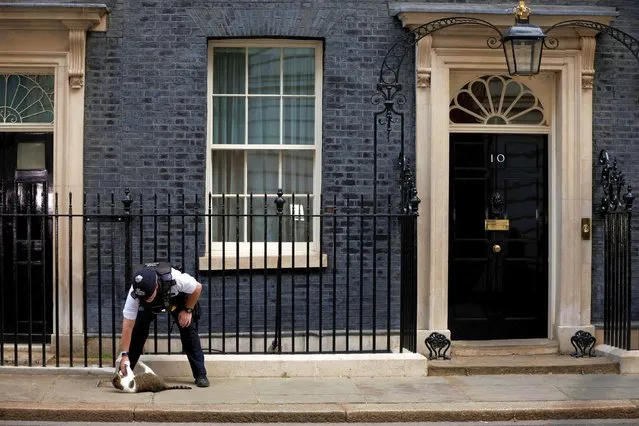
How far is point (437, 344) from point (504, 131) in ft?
8.24

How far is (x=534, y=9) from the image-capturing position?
1145 cm

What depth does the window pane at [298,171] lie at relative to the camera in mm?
11656

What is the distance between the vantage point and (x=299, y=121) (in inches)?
459

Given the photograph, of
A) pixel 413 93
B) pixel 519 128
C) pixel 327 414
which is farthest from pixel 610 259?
pixel 327 414

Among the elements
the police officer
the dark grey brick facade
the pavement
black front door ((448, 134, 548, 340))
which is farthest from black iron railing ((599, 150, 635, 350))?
the police officer

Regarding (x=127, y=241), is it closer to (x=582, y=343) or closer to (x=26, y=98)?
(x=26, y=98)

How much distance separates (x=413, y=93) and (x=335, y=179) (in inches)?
49.7

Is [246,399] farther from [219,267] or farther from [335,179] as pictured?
[335,179]

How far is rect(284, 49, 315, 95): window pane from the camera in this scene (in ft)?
38.1

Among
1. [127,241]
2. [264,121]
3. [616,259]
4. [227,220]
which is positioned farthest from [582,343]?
[127,241]

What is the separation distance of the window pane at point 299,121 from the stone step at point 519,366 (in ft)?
9.15

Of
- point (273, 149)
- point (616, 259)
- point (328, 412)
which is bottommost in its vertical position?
point (328, 412)

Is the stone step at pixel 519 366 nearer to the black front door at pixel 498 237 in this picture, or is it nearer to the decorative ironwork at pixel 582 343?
the decorative ironwork at pixel 582 343

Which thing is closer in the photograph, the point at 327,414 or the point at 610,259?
the point at 327,414
